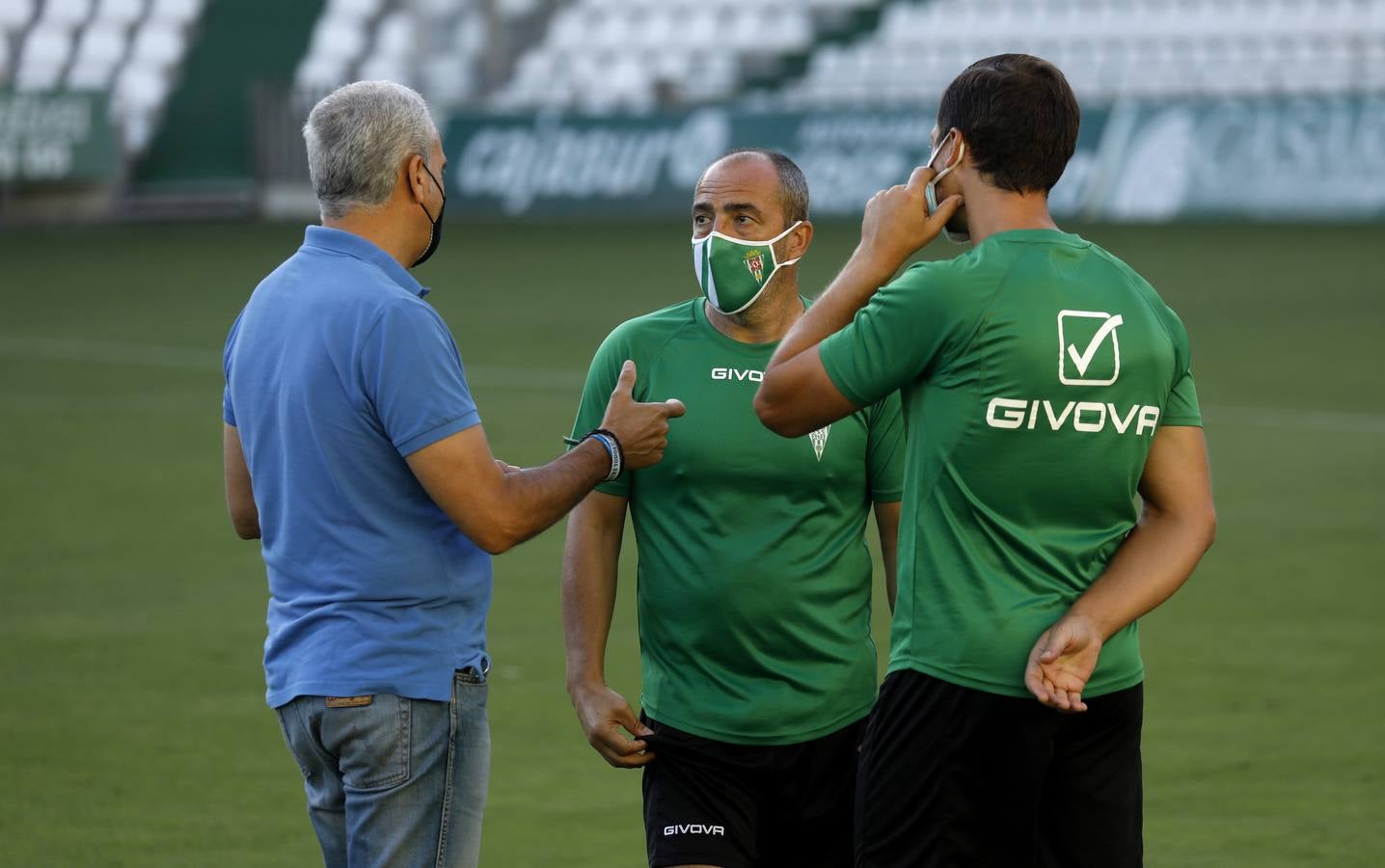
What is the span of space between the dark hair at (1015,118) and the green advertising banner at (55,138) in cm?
2963

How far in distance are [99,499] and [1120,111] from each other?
830 inches

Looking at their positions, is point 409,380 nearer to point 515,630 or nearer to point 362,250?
point 362,250

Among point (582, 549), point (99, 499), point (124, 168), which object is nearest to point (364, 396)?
point (582, 549)

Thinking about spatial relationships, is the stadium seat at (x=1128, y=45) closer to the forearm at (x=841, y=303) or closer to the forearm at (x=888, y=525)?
the forearm at (x=888, y=525)

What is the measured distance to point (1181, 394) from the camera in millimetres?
3627

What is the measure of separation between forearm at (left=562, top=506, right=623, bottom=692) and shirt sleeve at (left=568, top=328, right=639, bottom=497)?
0.34 ft

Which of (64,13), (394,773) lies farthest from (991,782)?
(64,13)

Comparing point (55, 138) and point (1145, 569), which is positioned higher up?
point (1145, 569)

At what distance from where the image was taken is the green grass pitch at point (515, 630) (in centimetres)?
627

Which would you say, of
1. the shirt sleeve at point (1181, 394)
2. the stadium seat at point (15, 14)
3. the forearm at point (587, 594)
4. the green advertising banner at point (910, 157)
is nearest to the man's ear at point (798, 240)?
the forearm at point (587, 594)

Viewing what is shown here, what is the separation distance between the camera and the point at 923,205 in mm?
3516

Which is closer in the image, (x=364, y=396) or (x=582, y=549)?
(x=364, y=396)

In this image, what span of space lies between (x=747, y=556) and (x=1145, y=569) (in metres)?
0.95

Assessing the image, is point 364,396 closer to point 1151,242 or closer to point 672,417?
point 672,417
